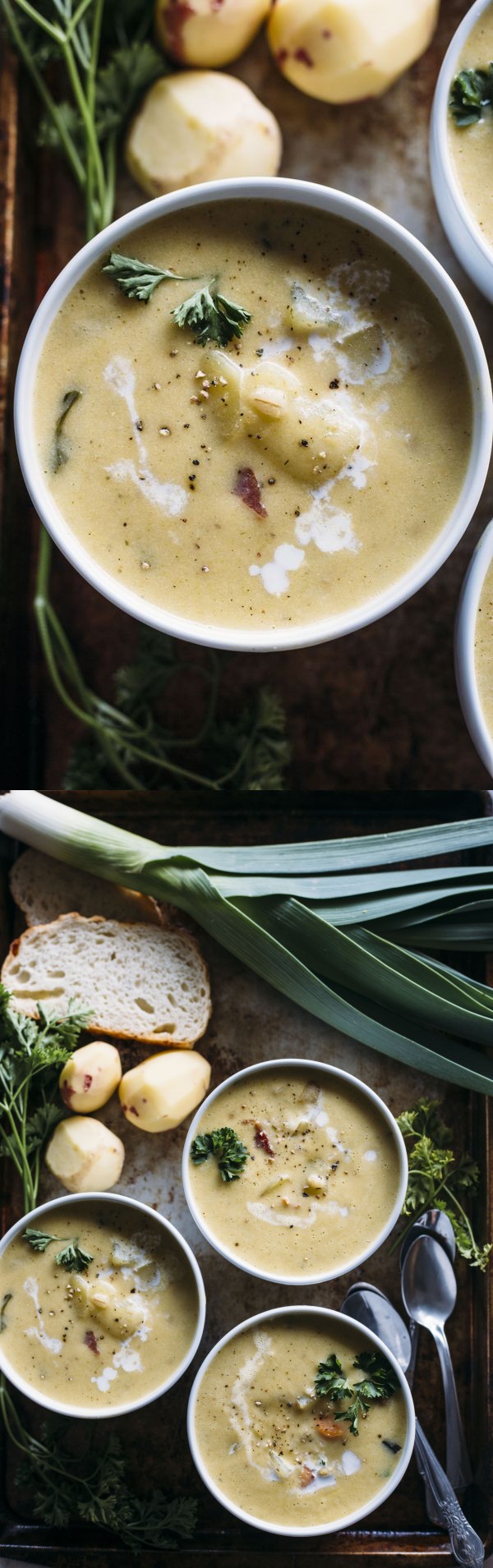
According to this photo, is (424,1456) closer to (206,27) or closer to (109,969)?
(109,969)

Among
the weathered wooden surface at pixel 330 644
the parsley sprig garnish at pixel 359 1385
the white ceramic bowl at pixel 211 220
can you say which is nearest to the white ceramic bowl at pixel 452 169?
the white ceramic bowl at pixel 211 220

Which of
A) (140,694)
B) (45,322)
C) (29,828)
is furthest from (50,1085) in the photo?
(45,322)

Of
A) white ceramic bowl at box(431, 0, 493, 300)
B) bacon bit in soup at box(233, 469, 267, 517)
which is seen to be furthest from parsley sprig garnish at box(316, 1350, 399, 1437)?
white ceramic bowl at box(431, 0, 493, 300)

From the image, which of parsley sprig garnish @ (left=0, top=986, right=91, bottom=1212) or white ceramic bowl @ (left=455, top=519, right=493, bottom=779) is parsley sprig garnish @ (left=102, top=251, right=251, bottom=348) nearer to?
white ceramic bowl @ (left=455, top=519, right=493, bottom=779)

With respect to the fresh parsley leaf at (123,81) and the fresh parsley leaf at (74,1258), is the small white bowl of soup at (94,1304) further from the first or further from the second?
the fresh parsley leaf at (123,81)

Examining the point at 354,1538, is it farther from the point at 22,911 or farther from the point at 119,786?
the point at 119,786

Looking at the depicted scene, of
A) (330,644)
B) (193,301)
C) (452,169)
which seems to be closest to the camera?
(193,301)

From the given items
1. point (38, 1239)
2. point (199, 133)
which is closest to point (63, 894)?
point (38, 1239)
